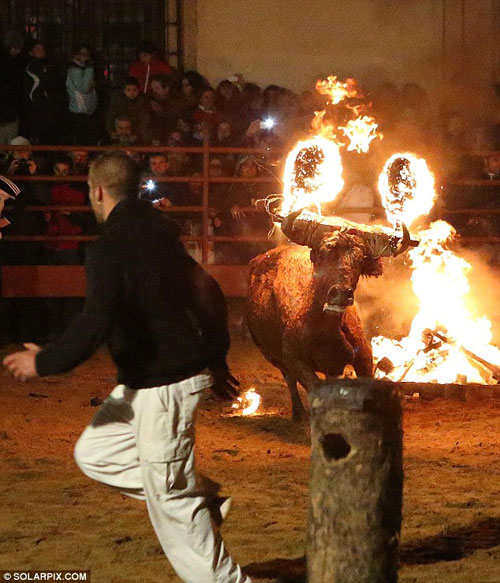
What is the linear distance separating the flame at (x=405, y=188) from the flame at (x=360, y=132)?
5.55 feet

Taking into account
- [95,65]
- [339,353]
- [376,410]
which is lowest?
[339,353]

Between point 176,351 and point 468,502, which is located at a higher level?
point 176,351

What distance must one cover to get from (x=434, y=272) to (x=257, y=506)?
5210mm

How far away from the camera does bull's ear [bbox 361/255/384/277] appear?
28.3 ft

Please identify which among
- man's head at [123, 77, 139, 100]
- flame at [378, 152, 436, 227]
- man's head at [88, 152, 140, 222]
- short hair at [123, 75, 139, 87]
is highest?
short hair at [123, 75, 139, 87]

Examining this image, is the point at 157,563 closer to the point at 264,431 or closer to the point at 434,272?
the point at 264,431

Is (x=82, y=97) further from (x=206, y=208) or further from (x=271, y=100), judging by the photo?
(x=271, y=100)

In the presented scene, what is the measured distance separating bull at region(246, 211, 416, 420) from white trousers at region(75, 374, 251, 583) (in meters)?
3.46

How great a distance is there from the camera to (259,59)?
1492 cm

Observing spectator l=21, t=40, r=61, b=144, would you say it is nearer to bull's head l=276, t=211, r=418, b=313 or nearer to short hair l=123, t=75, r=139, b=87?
short hair l=123, t=75, r=139, b=87

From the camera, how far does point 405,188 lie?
9023 millimetres

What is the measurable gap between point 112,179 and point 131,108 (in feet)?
28.8

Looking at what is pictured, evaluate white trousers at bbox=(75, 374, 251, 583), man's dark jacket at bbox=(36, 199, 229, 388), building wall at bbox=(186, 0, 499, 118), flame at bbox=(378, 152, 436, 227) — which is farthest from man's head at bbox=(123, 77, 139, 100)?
white trousers at bbox=(75, 374, 251, 583)

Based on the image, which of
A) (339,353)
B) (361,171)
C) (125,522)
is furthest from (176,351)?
(361,171)
